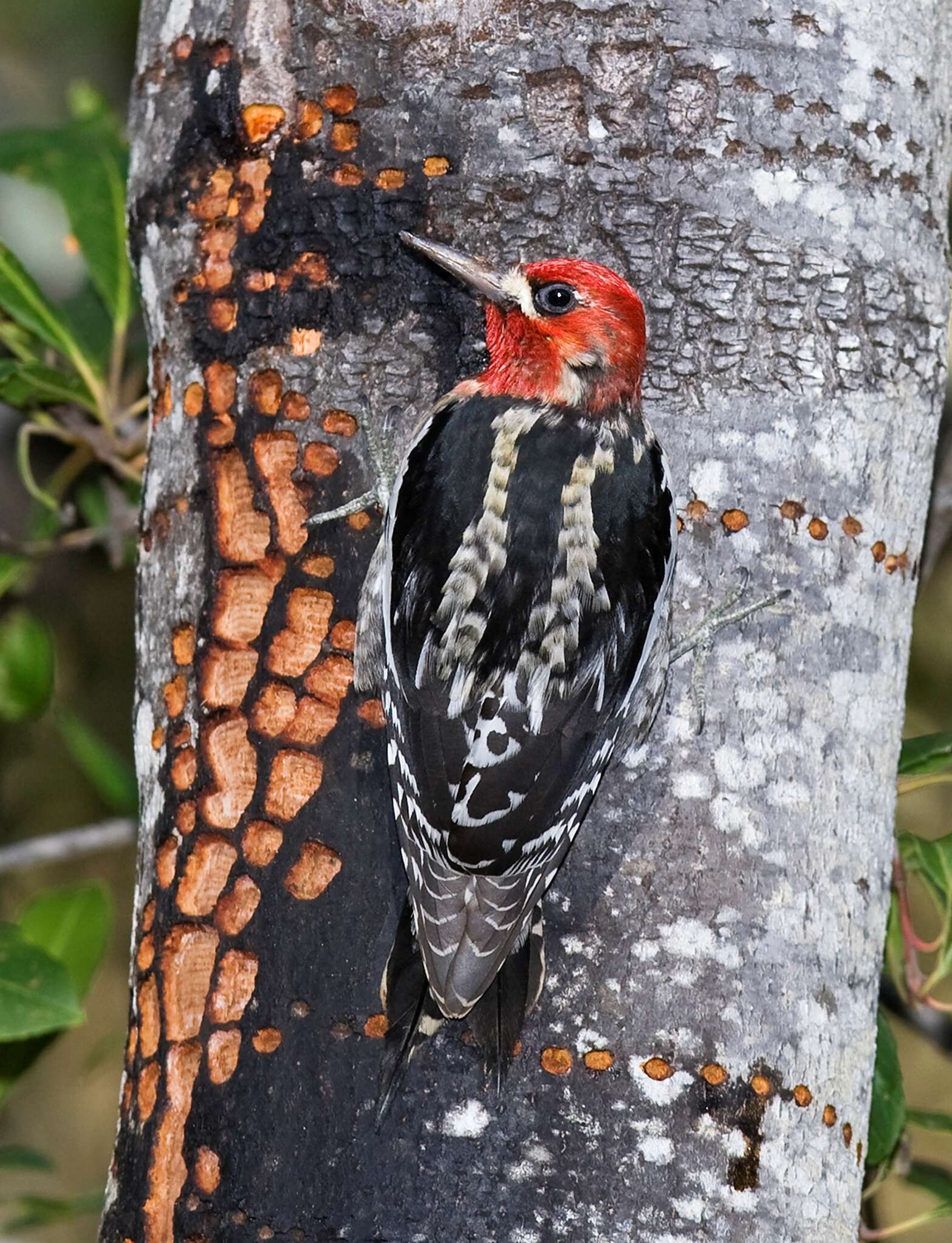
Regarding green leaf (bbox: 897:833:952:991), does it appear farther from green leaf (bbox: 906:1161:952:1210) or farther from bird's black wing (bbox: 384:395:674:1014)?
bird's black wing (bbox: 384:395:674:1014)

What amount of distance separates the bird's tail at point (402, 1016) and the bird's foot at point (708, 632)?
1.47 feet

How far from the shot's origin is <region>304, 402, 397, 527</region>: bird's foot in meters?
1.90

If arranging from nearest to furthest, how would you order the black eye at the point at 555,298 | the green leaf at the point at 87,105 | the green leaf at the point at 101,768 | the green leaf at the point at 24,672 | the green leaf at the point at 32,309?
1. the black eye at the point at 555,298
2. the green leaf at the point at 32,309
3. the green leaf at the point at 24,672
4. the green leaf at the point at 101,768
5. the green leaf at the point at 87,105

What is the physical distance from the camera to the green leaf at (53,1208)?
2.85 m

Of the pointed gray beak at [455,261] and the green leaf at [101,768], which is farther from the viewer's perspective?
the green leaf at [101,768]

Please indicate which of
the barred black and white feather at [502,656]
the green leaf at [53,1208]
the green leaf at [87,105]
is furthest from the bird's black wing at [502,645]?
the green leaf at [87,105]

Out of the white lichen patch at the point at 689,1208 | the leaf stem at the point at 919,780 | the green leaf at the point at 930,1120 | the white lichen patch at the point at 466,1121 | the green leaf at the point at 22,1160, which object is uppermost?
the leaf stem at the point at 919,780

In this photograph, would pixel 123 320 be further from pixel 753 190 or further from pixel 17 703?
pixel 753 190

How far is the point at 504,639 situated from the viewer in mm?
2020

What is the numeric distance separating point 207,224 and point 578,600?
27.9 inches

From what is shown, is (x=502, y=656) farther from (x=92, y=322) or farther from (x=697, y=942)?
(x=92, y=322)

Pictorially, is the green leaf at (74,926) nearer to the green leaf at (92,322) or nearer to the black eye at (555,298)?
the green leaf at (92,322)

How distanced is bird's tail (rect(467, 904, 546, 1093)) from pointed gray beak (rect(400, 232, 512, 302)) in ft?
2.57

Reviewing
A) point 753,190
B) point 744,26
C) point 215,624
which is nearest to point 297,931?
point 215,624
